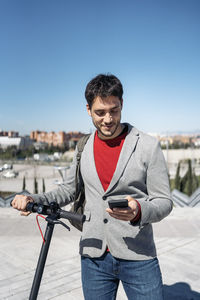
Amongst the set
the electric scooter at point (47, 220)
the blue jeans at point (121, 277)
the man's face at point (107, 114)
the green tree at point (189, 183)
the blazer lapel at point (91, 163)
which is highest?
the man's face at point (107, 114)

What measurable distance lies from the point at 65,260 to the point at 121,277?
9.37ft

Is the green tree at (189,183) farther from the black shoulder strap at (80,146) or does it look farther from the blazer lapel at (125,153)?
the blazer lapel at (125,153)

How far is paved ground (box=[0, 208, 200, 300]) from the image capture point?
10.8 ft

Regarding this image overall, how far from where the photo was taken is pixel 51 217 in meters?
1.39

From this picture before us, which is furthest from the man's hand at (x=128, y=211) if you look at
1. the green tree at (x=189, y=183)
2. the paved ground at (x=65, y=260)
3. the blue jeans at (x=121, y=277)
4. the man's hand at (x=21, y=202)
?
the green tree at (x=189, y=183)

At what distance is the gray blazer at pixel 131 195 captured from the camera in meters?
1.44

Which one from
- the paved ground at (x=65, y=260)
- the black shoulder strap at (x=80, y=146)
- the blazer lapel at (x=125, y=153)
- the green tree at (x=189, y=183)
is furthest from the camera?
the green tree at (x=189, y=183)

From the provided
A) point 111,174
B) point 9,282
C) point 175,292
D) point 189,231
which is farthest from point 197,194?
point 111,174

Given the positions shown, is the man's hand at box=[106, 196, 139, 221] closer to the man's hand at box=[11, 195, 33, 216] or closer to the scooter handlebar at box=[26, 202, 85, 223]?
the scooter handlebar at box=[26, 202, 85, 223]

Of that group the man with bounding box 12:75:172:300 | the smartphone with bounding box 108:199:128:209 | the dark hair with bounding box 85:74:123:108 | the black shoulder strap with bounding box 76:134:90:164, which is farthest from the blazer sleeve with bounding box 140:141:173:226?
the black shoulder strap with bounding box 76:134:90:164

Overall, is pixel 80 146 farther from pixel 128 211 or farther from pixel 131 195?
pixel 128 211

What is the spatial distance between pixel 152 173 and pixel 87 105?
0.52 meters

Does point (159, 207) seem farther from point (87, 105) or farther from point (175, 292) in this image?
Result: point (175, 292)

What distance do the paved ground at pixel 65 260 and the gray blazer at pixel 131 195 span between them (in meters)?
2.01
